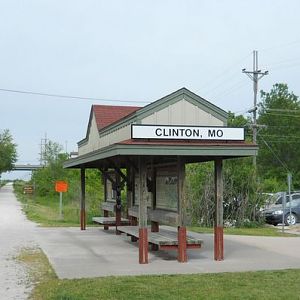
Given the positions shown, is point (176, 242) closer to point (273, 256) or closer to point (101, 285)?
point (273, 256)

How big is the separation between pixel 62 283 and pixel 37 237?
8.80m

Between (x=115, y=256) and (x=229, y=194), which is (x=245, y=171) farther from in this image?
(x=115, y=256)

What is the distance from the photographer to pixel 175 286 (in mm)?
9227

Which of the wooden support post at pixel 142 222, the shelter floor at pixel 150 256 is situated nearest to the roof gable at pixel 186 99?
the wooden support post at pixel 142 222

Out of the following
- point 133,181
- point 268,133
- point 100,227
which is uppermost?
point 268,133

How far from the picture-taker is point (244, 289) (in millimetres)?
8930

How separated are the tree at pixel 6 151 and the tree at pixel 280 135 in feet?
110

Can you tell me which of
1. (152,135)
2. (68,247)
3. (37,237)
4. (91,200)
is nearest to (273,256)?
(152,135)

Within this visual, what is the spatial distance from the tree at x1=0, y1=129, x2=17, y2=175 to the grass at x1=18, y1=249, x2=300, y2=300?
7004 cm

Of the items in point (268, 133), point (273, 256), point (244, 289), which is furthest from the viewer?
point (268, 133)

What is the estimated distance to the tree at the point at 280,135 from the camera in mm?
67000

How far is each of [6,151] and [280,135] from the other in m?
37.1

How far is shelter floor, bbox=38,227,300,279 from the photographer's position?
11.2 metres

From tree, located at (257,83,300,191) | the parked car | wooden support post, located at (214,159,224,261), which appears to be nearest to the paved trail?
wooden support post, located at (214,159,224,261)
